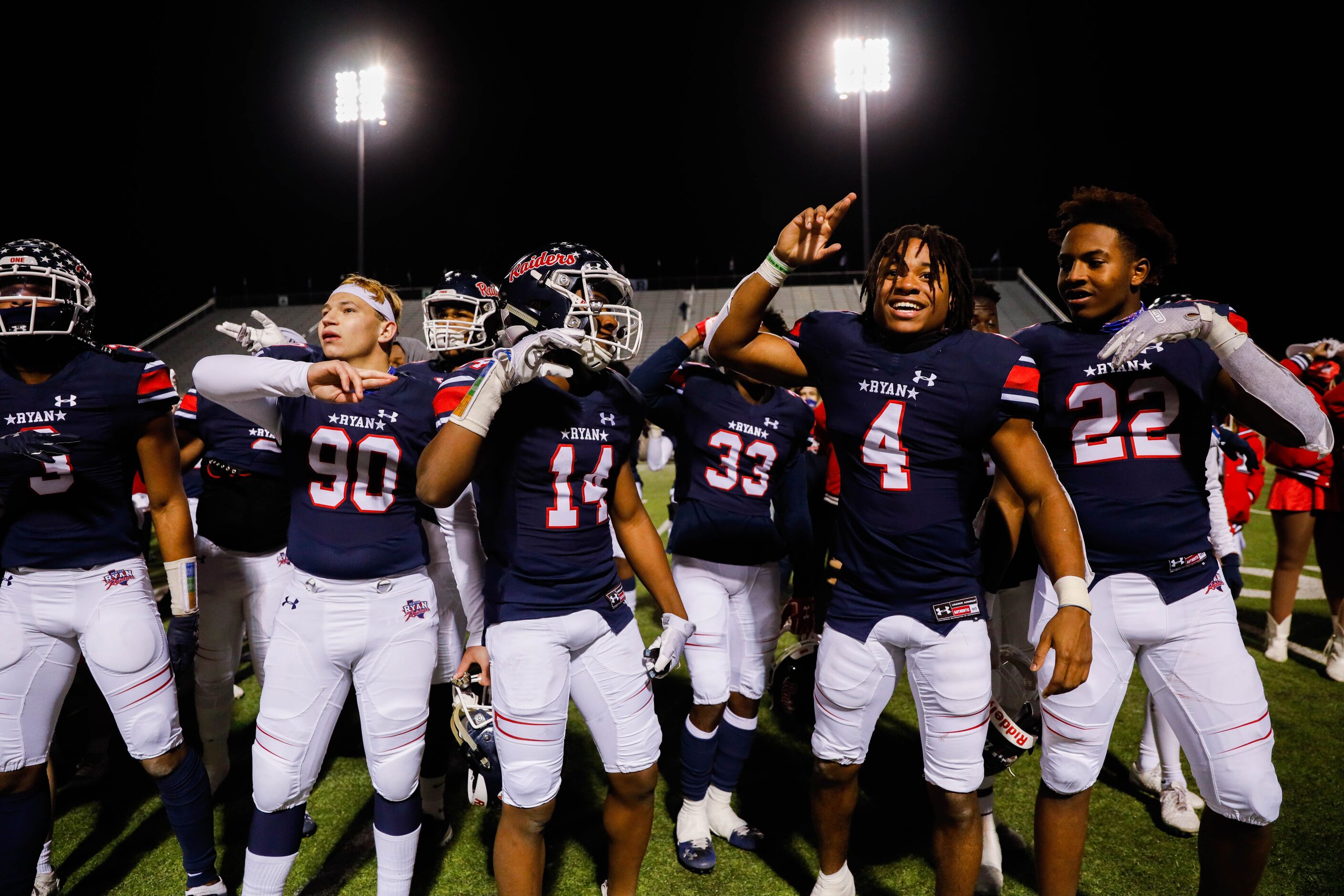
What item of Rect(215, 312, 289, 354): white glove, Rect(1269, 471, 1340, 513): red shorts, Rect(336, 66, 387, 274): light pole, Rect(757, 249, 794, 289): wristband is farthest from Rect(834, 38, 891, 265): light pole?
Rect(757, 249, 794, 289): wristband

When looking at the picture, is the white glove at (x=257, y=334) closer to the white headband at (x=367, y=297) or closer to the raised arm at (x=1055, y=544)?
the white headband at (x=367, y=297)

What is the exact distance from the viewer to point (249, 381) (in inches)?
94.6

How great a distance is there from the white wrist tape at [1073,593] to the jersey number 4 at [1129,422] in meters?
0.51

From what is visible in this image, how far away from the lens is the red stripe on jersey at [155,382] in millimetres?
2848

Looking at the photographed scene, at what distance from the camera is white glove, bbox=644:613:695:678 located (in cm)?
265

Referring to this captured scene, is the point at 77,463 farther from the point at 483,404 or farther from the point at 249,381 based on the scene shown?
the point at 483,404

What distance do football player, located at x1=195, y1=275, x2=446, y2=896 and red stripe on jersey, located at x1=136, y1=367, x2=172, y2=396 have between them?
333 mm

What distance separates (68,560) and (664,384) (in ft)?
8.01

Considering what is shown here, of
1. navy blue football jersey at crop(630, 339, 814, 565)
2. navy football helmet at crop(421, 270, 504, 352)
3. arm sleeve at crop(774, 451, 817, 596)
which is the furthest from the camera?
arm sleeve at crop(774, 451, 817, 596)

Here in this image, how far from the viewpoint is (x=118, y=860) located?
327 cm

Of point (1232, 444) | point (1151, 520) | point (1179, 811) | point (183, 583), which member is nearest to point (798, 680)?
point (1151, 520)

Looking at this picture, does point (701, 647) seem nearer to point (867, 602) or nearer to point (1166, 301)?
point (867, 602)

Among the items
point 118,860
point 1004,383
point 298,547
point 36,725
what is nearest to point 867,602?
point 1004,383

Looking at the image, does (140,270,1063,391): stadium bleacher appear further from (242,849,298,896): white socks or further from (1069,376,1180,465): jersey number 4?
(242,849,298,896): white socks
